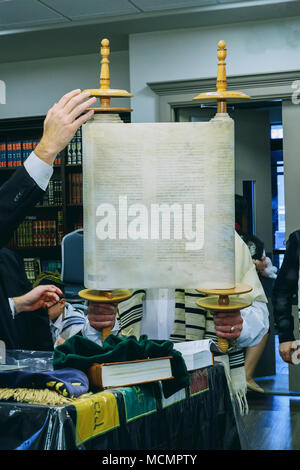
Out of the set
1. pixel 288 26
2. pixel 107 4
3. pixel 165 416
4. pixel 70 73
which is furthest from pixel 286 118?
pixel 165 416

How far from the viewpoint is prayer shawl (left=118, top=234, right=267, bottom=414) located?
1957mm

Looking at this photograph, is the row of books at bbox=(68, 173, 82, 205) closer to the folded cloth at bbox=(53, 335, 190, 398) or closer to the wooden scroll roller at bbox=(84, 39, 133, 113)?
the wooden scroll roller at bbox=(84, 39, 133, 113)

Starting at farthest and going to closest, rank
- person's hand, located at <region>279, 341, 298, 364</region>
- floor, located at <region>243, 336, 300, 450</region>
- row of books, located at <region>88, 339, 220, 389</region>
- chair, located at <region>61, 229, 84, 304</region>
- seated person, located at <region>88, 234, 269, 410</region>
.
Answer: chair, located at <region>61, 229, 84, 304</region> → floor, located at <region>243, 336, 300, 450</region> → person's hand, located at <region>279, 341, 298, 364</region> → seated person, located at <region>88, 234, 269, 410</region> → row of books, located at <region>88, 339, 220, 389</region>

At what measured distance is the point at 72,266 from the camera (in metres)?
4.02

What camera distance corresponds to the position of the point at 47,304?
181 cm

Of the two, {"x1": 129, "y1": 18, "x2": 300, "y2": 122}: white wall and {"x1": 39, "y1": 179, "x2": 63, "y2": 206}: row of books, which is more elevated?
{"x1": 129, "y1": 18, "x2": 300, "y2": 122}: white wall

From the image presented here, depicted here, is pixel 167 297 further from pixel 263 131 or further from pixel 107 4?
pixel 263 131

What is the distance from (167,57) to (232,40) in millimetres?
483

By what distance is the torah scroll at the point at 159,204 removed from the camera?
56.2 inches

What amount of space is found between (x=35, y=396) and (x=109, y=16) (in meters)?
3.43

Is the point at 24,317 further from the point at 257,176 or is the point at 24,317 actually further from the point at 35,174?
the point at 257,176

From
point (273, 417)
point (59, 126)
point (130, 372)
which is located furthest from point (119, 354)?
point (273, 417)

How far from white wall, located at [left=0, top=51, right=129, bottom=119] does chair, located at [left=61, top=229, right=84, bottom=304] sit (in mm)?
1422

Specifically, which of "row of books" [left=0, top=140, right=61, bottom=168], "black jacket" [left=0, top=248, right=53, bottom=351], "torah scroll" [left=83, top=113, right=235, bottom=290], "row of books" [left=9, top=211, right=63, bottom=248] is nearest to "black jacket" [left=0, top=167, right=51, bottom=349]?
"torah scroll" [left=83, top=113, right=235, bottom=290]
